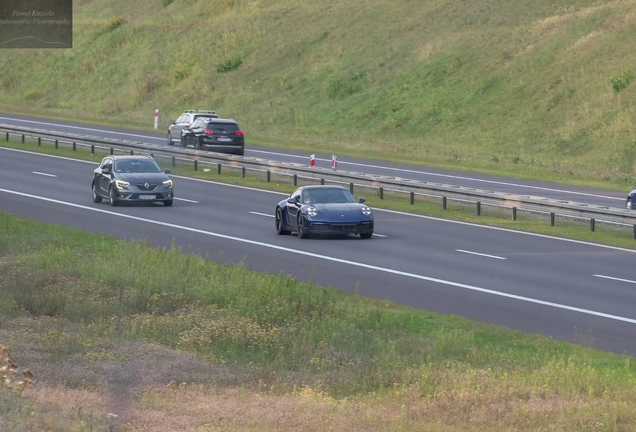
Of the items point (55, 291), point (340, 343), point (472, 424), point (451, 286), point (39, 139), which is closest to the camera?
point (472, 424)

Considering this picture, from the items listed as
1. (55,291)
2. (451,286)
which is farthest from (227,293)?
(451,286)

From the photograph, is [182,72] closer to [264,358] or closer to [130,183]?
[130,183]

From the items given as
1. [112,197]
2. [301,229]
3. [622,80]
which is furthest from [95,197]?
[622,80]

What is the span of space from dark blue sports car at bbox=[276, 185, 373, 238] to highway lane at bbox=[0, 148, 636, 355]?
12.6 inches

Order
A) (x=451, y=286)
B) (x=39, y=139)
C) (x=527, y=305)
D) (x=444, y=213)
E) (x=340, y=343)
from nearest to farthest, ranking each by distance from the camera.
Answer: (x=340, y=343) → (x=527, y=305) → (x=451, y=286) → (x=444, y=213) → (x=39, y=139)

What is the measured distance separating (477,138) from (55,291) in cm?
3980

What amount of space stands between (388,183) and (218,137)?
541 inches

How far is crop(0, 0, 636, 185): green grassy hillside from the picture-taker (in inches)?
1966

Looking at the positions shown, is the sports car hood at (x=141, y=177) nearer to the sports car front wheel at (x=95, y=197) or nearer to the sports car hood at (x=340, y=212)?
the sports car front wheel at (x=95, y=197)

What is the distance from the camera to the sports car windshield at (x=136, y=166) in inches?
1235

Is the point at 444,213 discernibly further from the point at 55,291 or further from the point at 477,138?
the point at 477,138

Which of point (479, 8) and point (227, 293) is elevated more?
point (479, 8)

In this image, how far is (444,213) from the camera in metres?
30.8

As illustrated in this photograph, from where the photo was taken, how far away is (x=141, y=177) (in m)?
31.0
